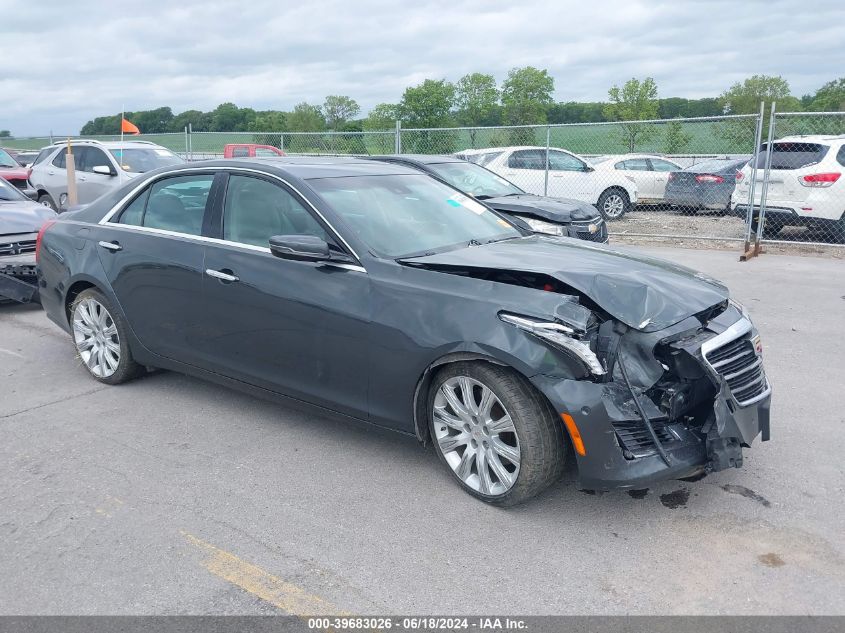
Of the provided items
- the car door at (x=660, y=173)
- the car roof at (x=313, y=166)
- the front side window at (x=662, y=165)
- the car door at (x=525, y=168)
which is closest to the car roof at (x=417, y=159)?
the car roof at (x=313, y=166)

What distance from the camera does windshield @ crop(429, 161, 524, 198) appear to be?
33.5 feet

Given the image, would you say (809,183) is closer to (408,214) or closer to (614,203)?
(614,203)

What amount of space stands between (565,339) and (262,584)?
1670mm

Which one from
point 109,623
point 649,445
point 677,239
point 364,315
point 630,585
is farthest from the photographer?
point 677,239

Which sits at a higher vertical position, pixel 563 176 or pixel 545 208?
pixel 563 176

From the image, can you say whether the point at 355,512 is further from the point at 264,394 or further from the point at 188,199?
the point at 188,199

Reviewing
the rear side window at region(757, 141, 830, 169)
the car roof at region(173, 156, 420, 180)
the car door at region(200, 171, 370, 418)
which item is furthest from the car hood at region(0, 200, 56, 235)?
the rear side window at region(757, 141, 830, 169)

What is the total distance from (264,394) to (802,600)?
9.91ft

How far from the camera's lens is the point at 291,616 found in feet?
9.64

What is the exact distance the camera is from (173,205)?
5168mm

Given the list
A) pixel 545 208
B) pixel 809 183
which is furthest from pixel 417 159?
pixel 809 183

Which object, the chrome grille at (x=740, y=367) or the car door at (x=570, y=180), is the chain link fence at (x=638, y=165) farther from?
the chrome grille at (x=740, y=367)

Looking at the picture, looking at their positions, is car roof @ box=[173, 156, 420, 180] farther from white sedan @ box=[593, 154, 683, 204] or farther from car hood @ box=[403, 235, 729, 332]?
white sedan @ box=[593, 154, 683, 204]

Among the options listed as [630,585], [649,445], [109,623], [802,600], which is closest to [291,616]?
[109,623]
